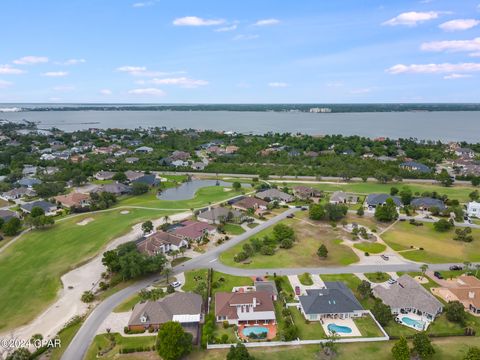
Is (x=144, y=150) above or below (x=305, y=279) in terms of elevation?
above

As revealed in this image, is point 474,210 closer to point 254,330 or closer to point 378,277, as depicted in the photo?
point 378,277

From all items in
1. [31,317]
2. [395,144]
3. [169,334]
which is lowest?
[31,317]

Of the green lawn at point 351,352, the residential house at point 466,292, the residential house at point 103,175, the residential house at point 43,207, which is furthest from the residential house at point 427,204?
the residential house at point 103,175

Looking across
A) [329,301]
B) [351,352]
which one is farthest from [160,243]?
[351,352]

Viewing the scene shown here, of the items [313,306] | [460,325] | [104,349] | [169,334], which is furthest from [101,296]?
[460,325]

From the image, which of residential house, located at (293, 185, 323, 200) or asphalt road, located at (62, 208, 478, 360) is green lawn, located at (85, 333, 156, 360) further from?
residential house, located at (293, 185, 323, 200)

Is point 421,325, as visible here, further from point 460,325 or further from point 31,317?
point 31,317

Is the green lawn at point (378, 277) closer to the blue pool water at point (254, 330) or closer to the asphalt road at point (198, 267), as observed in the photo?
the asphalt road at point (198, 267)
